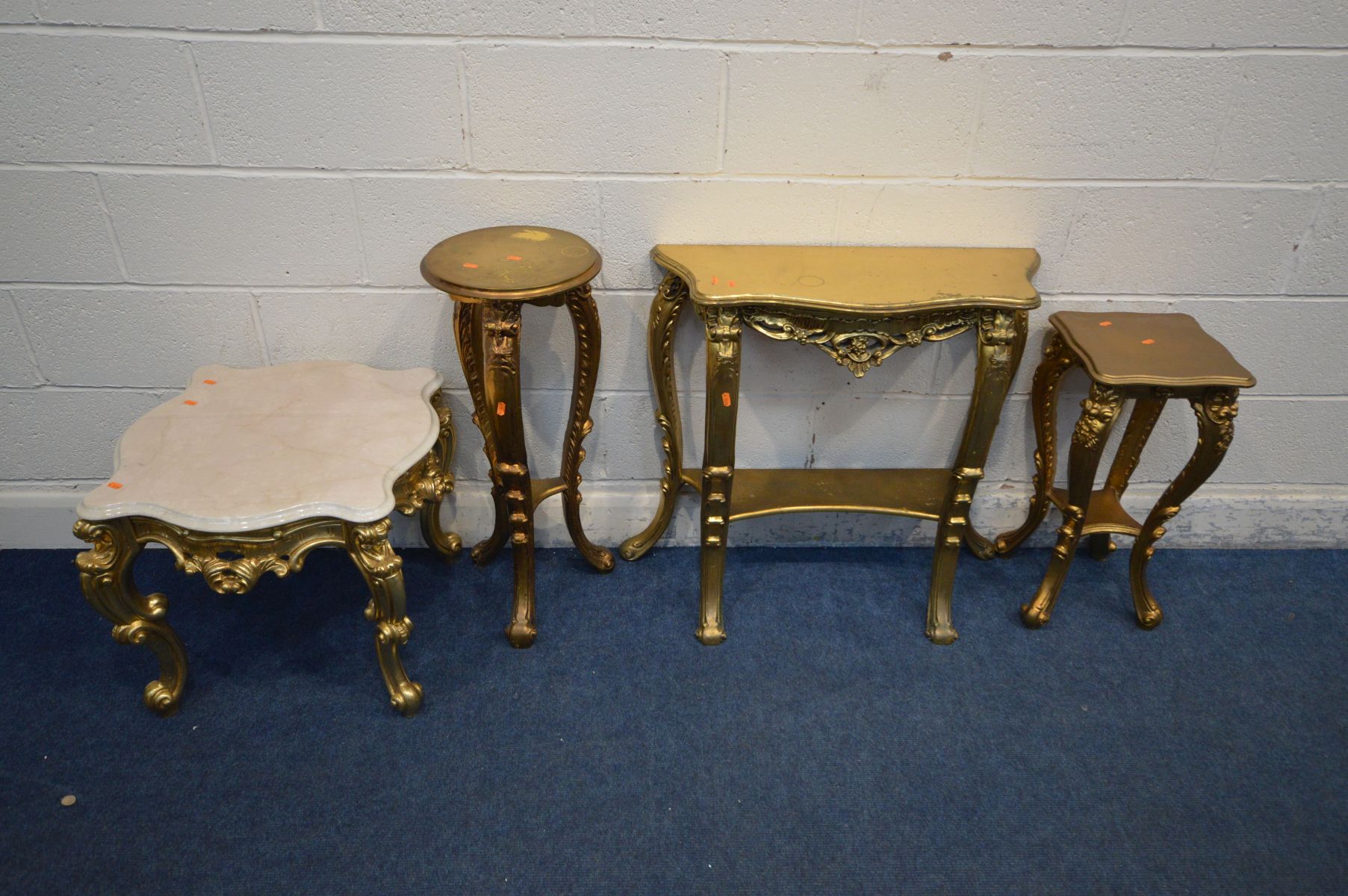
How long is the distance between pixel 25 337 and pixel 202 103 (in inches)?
29.6

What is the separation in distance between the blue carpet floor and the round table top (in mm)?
869

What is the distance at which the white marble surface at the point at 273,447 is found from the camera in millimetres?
1598

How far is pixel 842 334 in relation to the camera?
69.7 inches

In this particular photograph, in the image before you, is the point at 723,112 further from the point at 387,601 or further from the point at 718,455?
the point at 387,601

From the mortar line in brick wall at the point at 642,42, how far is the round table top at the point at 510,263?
0.38m

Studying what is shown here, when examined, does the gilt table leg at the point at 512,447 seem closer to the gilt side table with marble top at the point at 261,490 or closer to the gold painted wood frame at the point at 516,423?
the gold painted wood frame at the point at 516,423

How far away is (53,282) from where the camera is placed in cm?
199

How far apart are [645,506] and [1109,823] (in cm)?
126

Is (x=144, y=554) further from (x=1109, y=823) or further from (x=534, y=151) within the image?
(x=1109, y=823)

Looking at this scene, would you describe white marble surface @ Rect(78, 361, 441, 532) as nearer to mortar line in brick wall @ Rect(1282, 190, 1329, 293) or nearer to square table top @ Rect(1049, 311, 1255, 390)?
square table top @ Rect(1049, 311, 1255, 390)

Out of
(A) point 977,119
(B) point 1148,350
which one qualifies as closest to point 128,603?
(A) point 977,119

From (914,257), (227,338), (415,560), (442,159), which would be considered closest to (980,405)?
(914,257)

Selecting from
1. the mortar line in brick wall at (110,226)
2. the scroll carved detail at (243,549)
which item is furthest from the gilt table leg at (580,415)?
the mortar line in brick wall at (110,226)

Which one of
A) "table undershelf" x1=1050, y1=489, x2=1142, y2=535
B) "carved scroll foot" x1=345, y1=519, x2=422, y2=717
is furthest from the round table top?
"table undershelf" x1=1050, y1=489, x2=1142, y2=535
